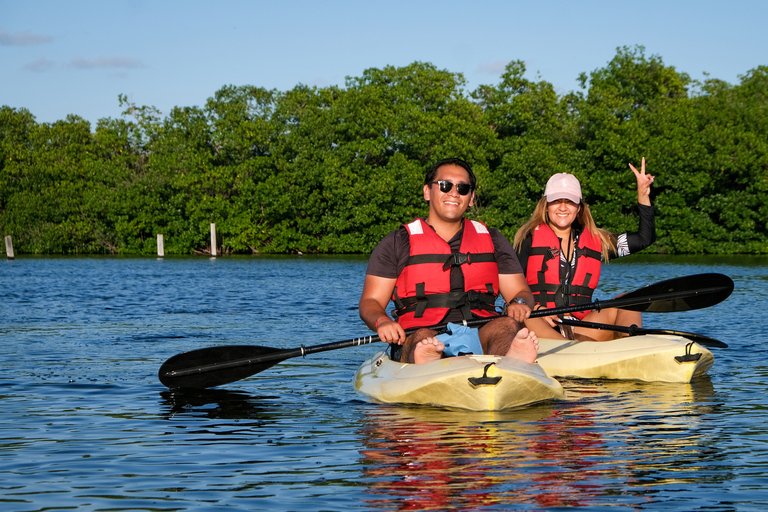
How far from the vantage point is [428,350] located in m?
5.30

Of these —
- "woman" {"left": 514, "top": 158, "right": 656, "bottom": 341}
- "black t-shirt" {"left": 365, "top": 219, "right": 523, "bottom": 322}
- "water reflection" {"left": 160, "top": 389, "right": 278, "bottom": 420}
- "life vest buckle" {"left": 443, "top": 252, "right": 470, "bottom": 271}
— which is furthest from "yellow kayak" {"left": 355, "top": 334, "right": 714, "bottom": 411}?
"water reflection" {"left": 160, "top": 389, "right": 278, "bottom": 420}

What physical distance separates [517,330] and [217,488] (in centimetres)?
229

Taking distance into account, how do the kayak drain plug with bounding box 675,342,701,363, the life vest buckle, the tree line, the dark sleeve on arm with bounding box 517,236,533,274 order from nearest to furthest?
the life vest buckle, the kayak drain plug with bounding box 675,342,701,363, the dark sleeve on arm with bounding box 517,236,533,274, the tree line

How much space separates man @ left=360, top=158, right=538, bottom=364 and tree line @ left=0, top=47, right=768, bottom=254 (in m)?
33.0

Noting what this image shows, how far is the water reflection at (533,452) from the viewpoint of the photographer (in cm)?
363

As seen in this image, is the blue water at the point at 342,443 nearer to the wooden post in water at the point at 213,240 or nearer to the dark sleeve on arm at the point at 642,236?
the dark sleeve on arm at the point at 642,236

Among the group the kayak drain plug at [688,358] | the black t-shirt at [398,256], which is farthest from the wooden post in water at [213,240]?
the black t-shirt at [398,256]

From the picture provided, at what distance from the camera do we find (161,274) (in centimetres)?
2528

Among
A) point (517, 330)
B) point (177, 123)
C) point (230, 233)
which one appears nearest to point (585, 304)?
point (517, 330)

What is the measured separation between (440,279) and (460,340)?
0.41 meters

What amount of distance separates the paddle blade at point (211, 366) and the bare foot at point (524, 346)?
1861 mm

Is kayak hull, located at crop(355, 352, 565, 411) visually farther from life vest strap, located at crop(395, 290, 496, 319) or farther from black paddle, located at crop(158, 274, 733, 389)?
black paddle, located at crop(158, 274, 733, 389)

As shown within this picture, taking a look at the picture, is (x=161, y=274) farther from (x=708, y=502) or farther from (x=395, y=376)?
(x=708, y=502)

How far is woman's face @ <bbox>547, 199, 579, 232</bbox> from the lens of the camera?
23.0 feet
